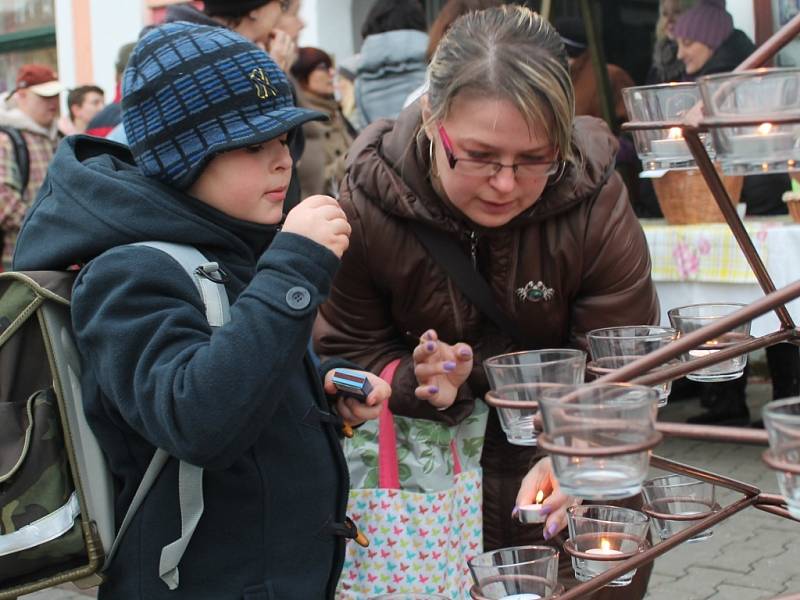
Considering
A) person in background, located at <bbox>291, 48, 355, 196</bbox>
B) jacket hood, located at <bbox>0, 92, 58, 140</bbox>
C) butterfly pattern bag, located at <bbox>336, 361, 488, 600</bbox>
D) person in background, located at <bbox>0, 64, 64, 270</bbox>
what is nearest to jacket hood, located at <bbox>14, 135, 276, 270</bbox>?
butterfly pattern bag, located at <bbox>336, 361, 488, 600</bbox>

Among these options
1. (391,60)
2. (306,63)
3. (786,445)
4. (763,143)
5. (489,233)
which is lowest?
(306,63)

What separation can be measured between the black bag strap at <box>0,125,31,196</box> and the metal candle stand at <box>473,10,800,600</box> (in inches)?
232

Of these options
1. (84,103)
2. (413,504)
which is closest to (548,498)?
(413,504)

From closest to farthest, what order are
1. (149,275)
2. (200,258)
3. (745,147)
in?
1. (745,147)
2. (149,275)
3. (200,258)

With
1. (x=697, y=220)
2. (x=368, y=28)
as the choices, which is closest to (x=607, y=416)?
(x=697, y=220)

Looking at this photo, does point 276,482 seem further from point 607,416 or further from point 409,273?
point 607,416

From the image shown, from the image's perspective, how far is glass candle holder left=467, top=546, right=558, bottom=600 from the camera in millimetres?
1614

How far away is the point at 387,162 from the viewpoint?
7.75 ft

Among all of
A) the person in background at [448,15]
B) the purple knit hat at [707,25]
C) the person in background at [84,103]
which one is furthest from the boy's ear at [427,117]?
the person in background at [84,103]

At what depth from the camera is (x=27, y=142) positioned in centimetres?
711

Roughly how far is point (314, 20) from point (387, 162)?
687 centimetres

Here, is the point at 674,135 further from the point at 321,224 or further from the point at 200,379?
the point at 200,379

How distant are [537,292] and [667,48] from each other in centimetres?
455

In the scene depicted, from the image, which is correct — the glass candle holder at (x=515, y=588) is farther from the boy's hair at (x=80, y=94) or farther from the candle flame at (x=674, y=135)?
the boy's hair at (x=80, y=94)
